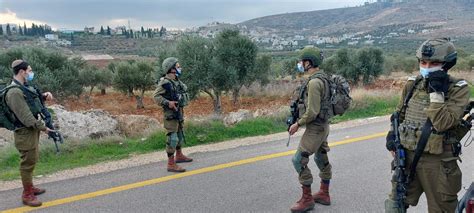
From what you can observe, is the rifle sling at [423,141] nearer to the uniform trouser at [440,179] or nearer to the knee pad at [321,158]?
the uniform trouser at [440,179]

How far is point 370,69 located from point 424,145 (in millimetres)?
24982

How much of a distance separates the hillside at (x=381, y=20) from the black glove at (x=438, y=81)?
290 feet

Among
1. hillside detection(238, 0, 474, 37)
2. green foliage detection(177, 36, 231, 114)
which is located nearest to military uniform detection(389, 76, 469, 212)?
green foliage detection(177, 36, 231, 114)

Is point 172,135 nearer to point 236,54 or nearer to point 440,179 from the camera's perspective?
point 440,179

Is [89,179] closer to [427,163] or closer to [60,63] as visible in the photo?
[427,163]

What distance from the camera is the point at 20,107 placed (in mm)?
5152

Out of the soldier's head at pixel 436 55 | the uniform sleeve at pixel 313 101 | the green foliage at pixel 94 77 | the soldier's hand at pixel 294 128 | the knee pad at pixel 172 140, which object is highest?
the soldier's head at pixel 436 55

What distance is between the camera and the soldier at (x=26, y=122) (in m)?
5.16

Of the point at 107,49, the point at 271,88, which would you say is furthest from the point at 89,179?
the point at 107,49

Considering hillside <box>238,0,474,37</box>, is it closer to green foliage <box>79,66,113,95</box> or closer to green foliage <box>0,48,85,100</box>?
green foliage <box>79,66,113,95</box>

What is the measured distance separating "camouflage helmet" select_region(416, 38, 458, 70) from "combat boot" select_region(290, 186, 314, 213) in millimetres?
2261

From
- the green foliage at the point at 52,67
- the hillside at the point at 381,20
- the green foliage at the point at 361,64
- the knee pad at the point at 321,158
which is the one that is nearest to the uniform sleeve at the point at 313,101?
the knee pad at the point at 321,158

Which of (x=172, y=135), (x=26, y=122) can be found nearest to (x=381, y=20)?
(x=172, y=135)

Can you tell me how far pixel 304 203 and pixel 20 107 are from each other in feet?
12.4
